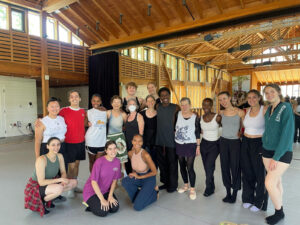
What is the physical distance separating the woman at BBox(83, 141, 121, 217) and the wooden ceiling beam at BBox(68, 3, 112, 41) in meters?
6.26

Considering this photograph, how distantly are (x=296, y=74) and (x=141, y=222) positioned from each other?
21.3 m

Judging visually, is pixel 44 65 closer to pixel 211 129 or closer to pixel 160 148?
pixel 160 148

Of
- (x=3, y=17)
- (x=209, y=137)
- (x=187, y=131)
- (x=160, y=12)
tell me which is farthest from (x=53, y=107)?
(x=3, y=17)

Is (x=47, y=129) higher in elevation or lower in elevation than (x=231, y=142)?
higher

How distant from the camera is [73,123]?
2906 millimetres

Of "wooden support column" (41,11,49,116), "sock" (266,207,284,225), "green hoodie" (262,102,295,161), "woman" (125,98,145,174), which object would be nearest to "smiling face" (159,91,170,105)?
"woman" (125,98,145,174)

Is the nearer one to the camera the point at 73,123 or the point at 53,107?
the point at 53,107

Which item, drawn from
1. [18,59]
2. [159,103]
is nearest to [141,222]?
[159,103]

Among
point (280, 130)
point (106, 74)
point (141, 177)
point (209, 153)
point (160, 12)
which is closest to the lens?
point (280, 130)

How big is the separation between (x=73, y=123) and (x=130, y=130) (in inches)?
31.4

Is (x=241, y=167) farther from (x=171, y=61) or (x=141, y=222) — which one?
(x=171, y=61)

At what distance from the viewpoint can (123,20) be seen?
7160mm

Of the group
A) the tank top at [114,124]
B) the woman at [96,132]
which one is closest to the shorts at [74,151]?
the woman at [96,132]

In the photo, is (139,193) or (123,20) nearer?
(139,193)
